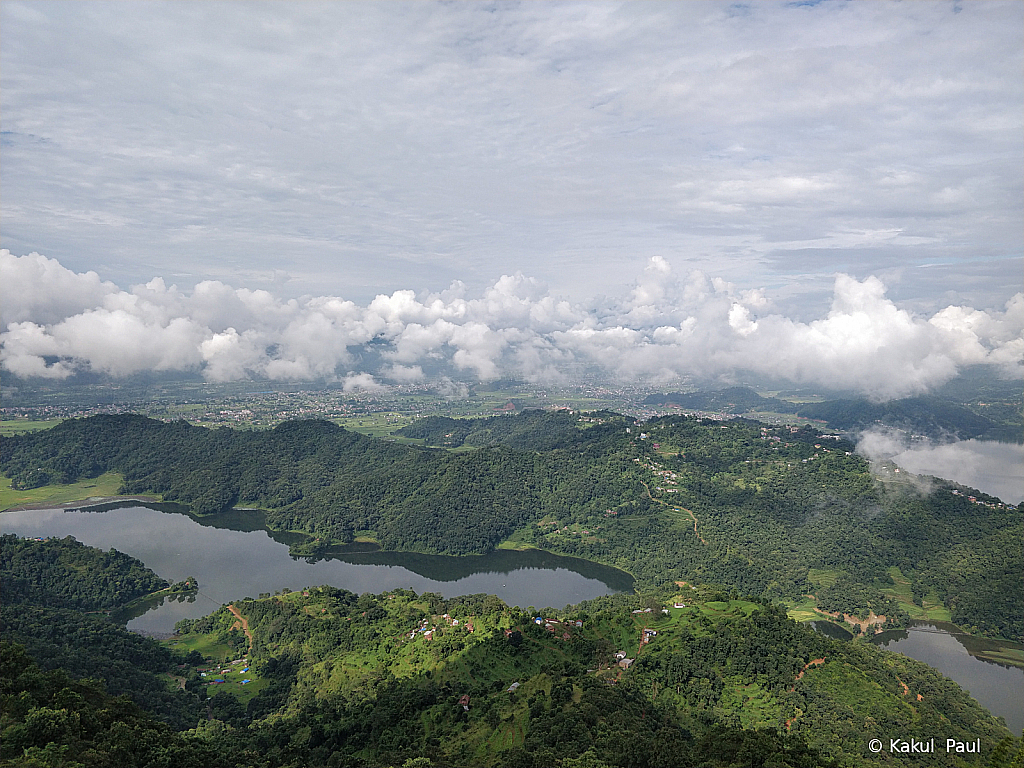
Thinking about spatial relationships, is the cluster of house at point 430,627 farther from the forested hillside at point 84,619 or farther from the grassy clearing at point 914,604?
the grassy clearing at point 914,604

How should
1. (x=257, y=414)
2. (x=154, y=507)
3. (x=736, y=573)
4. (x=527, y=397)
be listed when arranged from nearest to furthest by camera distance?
(x=736, y=573), (x=154, y=507), (x=257, y=414), (x=527, y=397)

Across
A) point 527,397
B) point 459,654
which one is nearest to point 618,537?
point 459,654

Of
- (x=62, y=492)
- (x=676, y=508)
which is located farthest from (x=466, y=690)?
(x=62, y=492)

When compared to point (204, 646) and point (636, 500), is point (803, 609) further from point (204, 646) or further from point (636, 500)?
point (204, 646)

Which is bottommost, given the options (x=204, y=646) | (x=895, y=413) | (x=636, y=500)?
(x=204, y=646)

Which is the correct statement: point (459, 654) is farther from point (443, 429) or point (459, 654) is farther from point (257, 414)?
point (257, 414)

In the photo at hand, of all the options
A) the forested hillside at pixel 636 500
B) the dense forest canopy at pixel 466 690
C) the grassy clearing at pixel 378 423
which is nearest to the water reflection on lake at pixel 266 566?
the forested hillside at pixel 636 500
